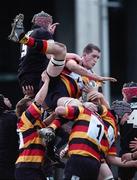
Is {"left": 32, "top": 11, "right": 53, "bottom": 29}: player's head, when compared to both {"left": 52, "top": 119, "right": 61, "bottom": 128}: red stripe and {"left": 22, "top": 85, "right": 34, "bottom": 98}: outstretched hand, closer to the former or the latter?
{"left": 22, "top": 85, "right": 34, "bottom": 98}: outstretched hand

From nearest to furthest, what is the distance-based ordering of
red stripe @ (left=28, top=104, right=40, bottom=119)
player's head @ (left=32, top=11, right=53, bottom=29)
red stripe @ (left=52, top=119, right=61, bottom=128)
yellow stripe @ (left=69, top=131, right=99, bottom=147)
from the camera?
1. yellow stripe @ (left=69, top=131, right=99, bottom=147)
2. red stripe @ (left=52, top=119, right=61, bottom=128)
3. red stripe @ (left=28, top=104, right=40, bottom=119)
4. player's head @ (left=32, top=11, right=53, bottom=29)

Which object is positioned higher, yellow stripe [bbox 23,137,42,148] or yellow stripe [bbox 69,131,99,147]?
yellow stripe [bbox 69,131,99,147]

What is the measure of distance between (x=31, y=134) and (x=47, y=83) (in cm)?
63

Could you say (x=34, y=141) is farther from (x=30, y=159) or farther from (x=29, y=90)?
(x=29, y=90)

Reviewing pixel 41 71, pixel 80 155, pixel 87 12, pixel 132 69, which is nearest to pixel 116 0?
pixel 132 69

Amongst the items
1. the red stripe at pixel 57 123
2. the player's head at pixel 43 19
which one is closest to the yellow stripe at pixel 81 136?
the red stripe at pixel 57 123

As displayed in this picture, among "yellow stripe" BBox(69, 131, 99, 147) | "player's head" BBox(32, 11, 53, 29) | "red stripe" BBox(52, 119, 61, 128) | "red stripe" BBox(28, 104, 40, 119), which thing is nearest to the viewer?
"yellow stripe" BBox(69, 131, 99, 147)

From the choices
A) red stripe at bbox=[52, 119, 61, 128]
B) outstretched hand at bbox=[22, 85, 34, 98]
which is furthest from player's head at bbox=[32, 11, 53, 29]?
red stripe at bbox=[52, 119, 61, 128]

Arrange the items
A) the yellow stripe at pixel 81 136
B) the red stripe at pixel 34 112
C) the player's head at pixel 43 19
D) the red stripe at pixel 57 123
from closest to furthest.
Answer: the yellow stripe at pixel 81 136
the red stripe at pixel 57 123
the red stripe at pixel 34 112
the player's head at pixel 43 19

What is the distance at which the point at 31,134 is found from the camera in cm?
985

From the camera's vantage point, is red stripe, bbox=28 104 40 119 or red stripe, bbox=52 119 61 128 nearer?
red stripe, bbox=52 119 61 128

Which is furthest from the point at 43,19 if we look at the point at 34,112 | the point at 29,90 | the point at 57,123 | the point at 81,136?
the point at 81,136

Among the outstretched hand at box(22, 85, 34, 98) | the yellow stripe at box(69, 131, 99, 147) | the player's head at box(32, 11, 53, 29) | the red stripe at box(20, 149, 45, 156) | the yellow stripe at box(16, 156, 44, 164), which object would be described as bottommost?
the yellow stripe at box(16, 156, 44, 164)

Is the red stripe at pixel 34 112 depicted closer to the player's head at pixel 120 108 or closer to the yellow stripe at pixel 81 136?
the yellow stripe at pixel 81 136
